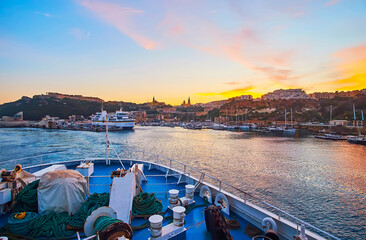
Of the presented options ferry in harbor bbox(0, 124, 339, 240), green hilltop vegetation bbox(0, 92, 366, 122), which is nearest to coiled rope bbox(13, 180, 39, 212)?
ferry in harbor bbox(0, 124, 339, 240)

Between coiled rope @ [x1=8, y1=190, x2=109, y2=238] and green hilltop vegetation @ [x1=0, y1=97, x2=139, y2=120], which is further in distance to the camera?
green hilltop vegetation @ [x1=0, y1=97, x2=139, y2=120]

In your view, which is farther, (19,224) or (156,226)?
(19,224)

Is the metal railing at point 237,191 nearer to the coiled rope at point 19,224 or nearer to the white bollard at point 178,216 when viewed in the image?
the white bollard at point 178,216

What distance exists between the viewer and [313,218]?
31.7ft

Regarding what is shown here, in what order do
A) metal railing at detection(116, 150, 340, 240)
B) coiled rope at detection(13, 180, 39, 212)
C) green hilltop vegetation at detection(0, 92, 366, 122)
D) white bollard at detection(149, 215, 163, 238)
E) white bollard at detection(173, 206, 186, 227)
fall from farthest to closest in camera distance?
green hilltop vegetation at detection(0, 92, 366, 122) → coiled rope at detection(13, 180, 39, 212) → metal railing at detection(116, 150, 340, 240) → white bollard at detection(173, 206, 186, 227) → white bollard at detection(149, 215, 163, 238)

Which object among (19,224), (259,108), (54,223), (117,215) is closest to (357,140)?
(117,215)

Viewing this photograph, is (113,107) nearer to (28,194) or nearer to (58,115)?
(58,115)

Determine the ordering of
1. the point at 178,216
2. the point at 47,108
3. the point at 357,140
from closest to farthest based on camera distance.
A: the point at 178,216 → the point at 357,140 → the point at 47,108

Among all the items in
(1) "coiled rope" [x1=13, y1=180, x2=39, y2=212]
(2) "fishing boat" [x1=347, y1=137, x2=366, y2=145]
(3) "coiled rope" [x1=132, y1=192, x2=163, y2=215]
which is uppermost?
(1) "coiled rope" [x1=13, y1=180, x2=39, y2=212]

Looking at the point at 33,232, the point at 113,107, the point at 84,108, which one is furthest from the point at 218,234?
the point at 113,107

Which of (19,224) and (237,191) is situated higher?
(19,224)

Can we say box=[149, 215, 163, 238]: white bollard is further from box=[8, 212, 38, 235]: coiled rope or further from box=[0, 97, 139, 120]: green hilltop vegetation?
box=[0, 97, 139, 120]: green hilltop vegetation

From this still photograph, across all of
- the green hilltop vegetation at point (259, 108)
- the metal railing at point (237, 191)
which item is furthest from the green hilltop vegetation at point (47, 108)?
the metal railing at point (237, 191)

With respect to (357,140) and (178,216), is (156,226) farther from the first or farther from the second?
(357,140)
